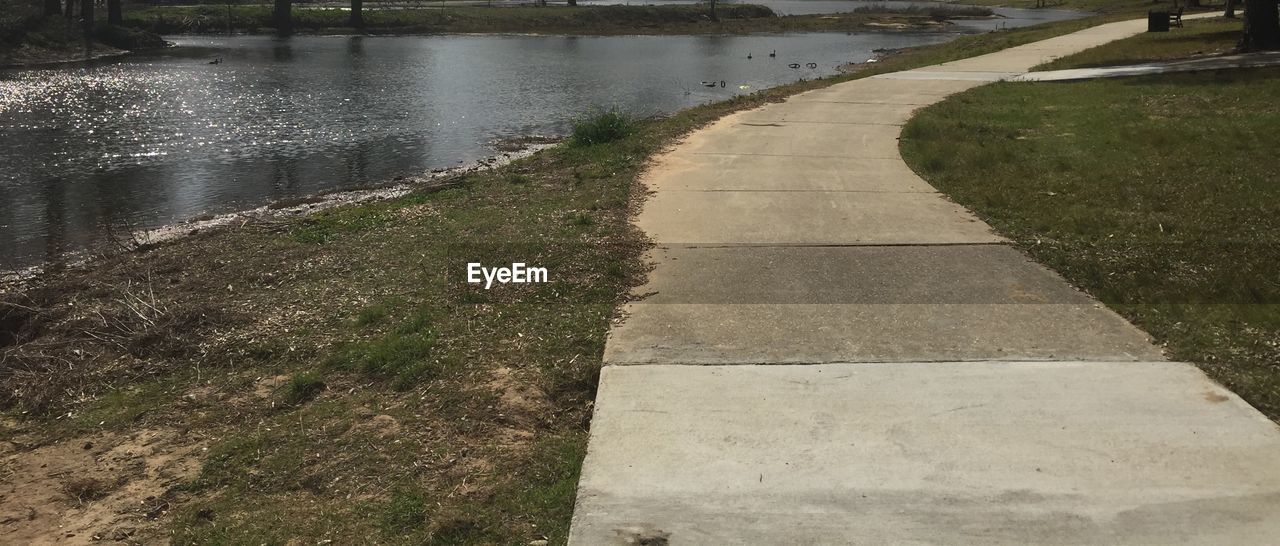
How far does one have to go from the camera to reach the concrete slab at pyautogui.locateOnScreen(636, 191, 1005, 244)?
795cm

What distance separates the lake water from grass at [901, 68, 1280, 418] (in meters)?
8.60

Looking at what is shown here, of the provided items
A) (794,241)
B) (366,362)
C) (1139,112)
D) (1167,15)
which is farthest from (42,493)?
(1167,15)

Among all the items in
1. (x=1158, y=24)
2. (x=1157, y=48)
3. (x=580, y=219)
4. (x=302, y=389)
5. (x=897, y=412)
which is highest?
(x=1158, y=24)

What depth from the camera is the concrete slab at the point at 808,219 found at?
26.1 ft

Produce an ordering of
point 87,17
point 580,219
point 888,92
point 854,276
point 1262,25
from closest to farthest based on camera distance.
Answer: point 854,276 → point 580,219 → point 888,92 → point 1262,25 → point 87,17

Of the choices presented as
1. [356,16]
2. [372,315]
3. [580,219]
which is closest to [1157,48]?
[580,219]

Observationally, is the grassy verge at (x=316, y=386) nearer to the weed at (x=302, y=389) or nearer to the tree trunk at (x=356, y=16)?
the weed at (x=302, y=389)

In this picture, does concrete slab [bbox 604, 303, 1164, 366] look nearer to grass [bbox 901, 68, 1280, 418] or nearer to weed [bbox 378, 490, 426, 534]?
grass [bbox 901, 68, 1280, 418]

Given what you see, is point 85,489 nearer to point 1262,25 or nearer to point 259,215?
point 259,215

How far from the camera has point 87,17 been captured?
4634 cm

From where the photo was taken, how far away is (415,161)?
640 inches

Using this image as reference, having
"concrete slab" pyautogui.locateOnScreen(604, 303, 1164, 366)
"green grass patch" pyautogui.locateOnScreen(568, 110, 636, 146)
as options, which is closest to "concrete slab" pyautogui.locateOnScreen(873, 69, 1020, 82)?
"green grass patch" pyautogui.locateOnScreen(568, 110, 636, 146)

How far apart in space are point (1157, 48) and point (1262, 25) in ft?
13.5

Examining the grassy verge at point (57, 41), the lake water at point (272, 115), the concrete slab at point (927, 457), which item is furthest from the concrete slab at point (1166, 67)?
the grassy verge at point (57, 41)
